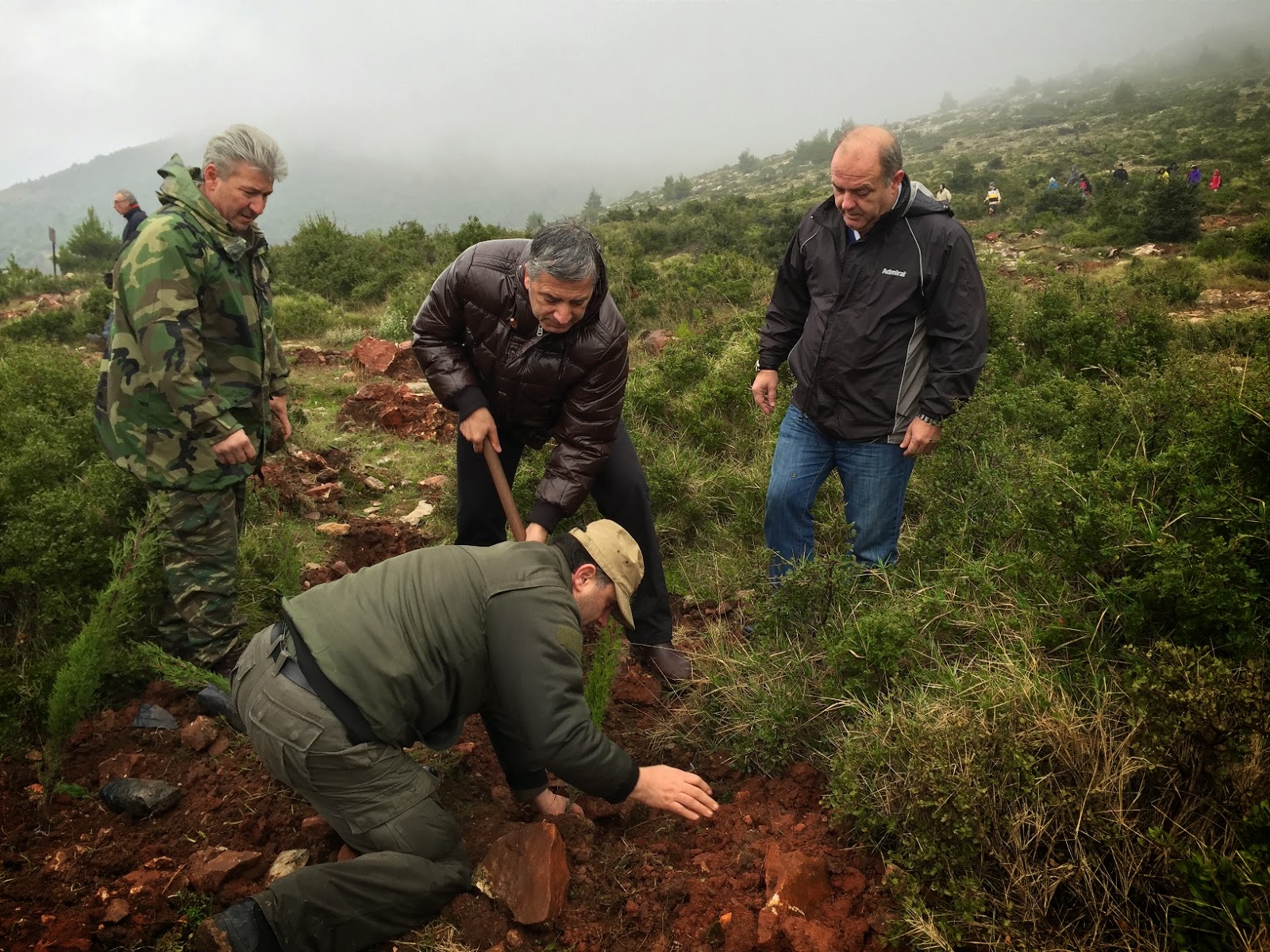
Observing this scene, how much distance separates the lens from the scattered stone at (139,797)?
2.57m

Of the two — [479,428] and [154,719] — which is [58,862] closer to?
[154,719]

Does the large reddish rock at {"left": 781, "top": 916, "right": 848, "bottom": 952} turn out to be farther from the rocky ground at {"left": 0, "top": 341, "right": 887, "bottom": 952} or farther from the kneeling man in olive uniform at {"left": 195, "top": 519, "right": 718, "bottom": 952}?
the kneeling man in olive uniform at {"left": 195, "top": 519, "right": 718, "bottom": 952}

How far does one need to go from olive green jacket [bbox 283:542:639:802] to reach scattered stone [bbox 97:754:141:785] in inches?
48.1

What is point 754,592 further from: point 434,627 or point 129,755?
point 129,755

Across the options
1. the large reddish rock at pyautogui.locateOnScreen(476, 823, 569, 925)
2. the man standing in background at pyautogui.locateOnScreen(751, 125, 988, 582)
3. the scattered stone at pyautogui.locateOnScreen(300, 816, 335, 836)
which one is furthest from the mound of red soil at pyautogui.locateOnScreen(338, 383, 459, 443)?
the large reddish rock at pyautogui.locateOnScreen(476, 823, 569, 925)

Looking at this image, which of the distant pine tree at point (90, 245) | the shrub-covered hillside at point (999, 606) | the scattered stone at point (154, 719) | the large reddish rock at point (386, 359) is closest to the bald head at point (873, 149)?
the shrub-covered hillside at point (999, 606)

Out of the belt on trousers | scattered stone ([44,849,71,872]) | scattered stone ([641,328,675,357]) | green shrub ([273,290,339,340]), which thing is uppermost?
green shrub ([273,290,339,340])

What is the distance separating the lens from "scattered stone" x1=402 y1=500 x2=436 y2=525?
5090mm

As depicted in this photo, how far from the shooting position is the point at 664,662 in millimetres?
3404

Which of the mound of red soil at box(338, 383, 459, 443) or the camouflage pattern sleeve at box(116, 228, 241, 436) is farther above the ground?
the camouflage pattern sleeve at box(116, 228, 241, 436)

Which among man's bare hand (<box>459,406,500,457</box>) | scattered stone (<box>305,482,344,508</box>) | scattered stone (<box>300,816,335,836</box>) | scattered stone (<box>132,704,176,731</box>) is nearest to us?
scattered stone (<box>300,816,335,836</box>)

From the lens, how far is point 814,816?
7.70 feet

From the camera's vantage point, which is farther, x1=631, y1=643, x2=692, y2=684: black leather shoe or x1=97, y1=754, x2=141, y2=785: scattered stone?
x1=631, y1=643, x2=692, y2=684: black leather shoe

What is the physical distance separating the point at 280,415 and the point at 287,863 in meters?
2.17
